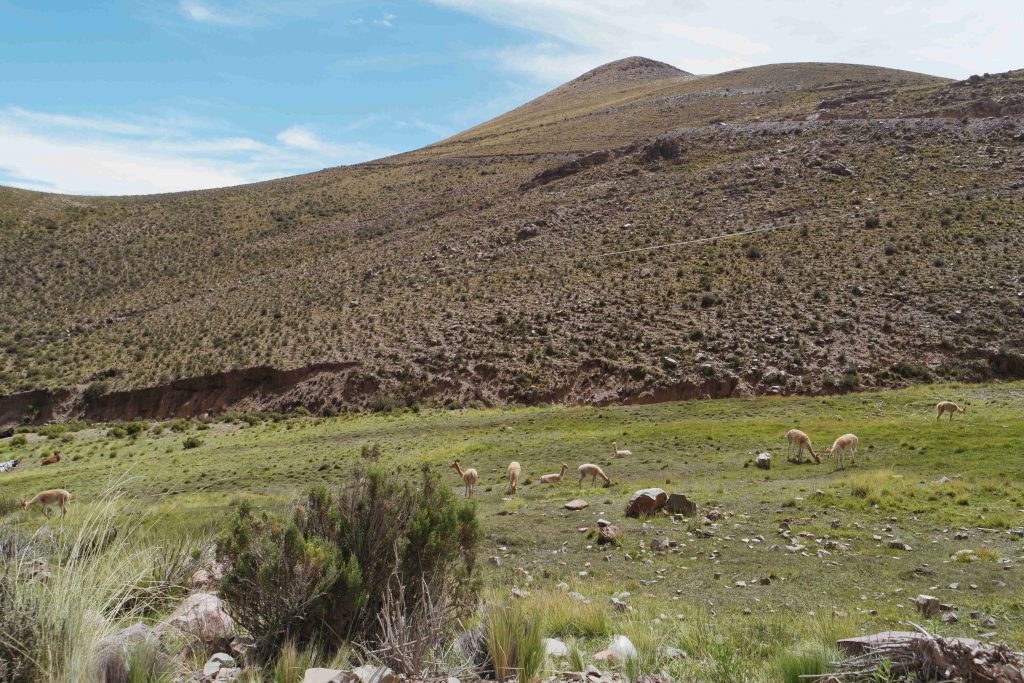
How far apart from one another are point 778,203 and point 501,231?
21.8 metres

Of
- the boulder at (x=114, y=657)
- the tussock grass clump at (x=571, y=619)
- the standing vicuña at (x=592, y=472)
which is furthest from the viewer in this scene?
the standing vicuña at (x=592, y=472)

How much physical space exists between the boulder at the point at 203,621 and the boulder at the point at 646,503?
884 centimetres

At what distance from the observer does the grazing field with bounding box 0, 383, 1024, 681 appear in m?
7.20

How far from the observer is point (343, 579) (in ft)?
20.3

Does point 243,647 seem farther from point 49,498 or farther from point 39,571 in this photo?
point 49,498

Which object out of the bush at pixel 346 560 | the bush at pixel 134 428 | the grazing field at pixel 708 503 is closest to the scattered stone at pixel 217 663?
the bush at pixel 346 560

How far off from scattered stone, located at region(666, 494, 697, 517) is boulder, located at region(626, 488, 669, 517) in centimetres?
14

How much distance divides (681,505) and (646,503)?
71 centimetres

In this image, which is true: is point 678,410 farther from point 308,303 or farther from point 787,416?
point 308,303

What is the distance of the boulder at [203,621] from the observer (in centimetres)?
597

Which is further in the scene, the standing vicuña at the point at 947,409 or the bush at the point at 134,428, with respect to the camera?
the bush at the point at 134,428

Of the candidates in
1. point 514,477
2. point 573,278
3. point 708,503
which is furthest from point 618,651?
point 573,278

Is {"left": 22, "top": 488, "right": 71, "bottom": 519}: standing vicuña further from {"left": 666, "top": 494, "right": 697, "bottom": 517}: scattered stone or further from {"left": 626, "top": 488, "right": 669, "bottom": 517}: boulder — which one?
{"left": 666, "top": 494, "right": 697, "bottom": 517}: scattered stone

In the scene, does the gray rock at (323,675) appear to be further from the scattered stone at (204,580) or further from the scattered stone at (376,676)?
the scattered stone at (204,580)
